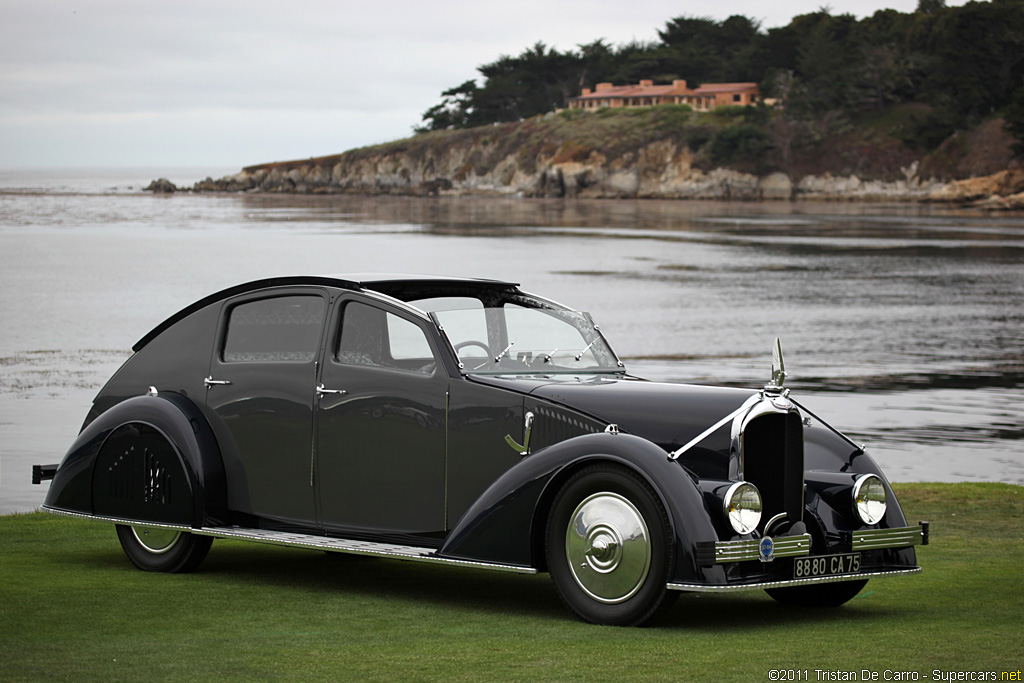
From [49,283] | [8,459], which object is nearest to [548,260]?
[49,283]

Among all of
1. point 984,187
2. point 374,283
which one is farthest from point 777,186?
point 374,283

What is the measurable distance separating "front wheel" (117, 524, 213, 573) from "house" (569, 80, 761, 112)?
14496cm

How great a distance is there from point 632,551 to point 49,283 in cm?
3952

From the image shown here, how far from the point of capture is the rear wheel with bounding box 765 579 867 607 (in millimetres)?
6852

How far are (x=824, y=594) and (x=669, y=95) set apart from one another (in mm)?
158935

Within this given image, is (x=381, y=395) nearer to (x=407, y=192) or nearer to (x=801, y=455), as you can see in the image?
(x=801, y=455)

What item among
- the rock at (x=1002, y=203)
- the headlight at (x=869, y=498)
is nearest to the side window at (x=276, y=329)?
the headlight at (x=869, y=498)

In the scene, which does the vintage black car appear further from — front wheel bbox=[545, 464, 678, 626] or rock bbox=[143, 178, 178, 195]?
rock bbox=[143, 178, 178, 195]

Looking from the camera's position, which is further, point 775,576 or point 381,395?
point 381,395

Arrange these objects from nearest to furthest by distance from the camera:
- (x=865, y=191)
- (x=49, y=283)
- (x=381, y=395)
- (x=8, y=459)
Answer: (x=381, y=395), (x=8, y=459), (x=49, y=283), (x=865, y=191)

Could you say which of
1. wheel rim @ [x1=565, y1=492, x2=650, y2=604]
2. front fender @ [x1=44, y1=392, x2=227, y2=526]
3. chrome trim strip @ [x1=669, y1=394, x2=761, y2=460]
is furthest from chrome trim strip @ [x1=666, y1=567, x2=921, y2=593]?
front fender @ [x1=44, y1=392, x2=227, y2=526]

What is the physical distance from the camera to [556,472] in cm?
621

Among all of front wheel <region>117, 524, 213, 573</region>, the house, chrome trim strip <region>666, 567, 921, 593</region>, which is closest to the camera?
chrome trim strip <region>666, 567, 921, 593</region>

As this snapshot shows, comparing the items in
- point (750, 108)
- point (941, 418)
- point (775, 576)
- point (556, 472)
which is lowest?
point (941, 418)
